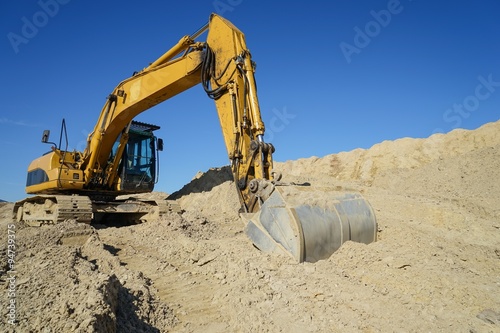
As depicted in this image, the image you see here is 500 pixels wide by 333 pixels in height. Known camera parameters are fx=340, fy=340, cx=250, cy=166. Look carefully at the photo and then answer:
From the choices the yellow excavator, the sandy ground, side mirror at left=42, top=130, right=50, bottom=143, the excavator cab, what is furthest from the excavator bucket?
side mirror at left=42, top=130, right=50, bottom=143

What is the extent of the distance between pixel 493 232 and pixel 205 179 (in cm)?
1078

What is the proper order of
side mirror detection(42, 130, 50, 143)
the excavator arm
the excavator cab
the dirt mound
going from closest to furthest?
the dirt mound < the excavator arm < side mirror detection(42, 130, 50, 143) < the excavator cab

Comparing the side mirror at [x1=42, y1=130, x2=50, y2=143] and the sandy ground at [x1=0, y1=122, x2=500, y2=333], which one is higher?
the side mirror at [x1=42, y1=130, x2=50, y2=143]

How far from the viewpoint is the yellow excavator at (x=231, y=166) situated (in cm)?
468

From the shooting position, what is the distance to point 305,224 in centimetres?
441

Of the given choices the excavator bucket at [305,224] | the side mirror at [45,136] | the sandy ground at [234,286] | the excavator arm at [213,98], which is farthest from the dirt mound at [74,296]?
the side mirror at [45,136]

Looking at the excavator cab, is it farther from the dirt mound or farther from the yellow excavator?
the dirt mound

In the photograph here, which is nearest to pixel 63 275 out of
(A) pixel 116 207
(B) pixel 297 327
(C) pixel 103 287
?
(C) pixel 103 287

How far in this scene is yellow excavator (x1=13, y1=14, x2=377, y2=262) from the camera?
468 cm

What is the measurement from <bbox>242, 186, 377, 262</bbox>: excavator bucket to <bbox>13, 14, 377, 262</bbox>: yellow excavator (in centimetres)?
1

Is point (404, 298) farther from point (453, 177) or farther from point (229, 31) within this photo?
point (453, 177)

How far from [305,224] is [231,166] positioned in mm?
2153

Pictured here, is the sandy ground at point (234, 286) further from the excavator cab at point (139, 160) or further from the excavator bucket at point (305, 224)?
the excavator cab at point (139, 160)

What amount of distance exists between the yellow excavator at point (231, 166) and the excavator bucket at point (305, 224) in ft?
0.04
